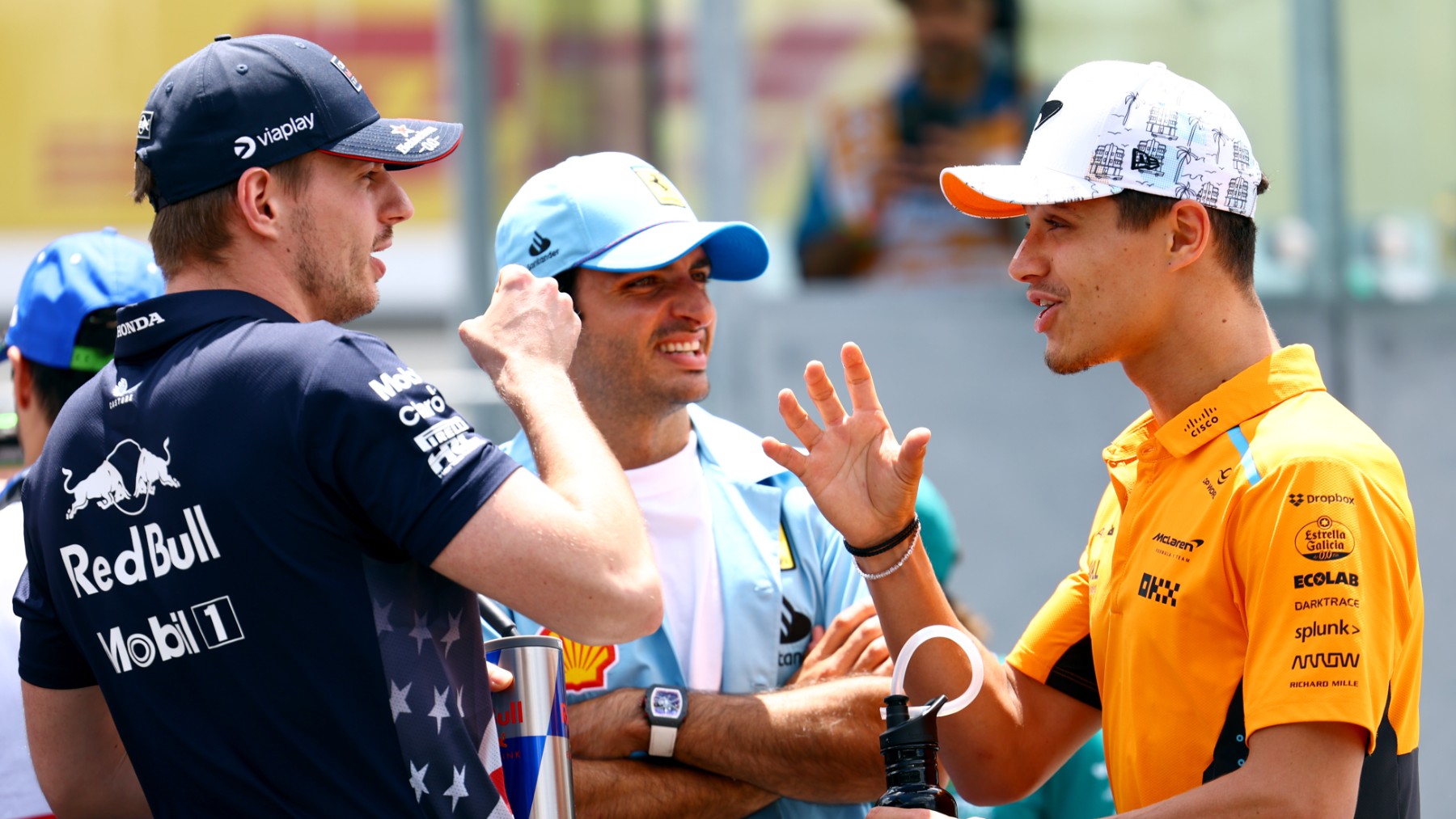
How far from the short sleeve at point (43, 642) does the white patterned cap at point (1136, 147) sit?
5.17 feet

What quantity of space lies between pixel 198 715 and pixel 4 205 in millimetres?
11876

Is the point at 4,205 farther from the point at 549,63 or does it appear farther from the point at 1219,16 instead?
the point at 1219,16

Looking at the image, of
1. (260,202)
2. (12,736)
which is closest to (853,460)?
(260,202)

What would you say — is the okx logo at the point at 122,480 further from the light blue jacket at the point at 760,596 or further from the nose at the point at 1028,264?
the nose at the point at 1028,264

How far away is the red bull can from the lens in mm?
2311

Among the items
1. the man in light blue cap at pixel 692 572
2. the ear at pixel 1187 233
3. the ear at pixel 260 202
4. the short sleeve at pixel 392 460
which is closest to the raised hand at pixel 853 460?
the man in light blue cap at pixel 692 572

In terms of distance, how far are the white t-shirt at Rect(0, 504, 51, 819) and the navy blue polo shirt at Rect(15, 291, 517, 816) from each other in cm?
65

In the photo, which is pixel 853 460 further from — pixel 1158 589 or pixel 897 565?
pixel 1158 589

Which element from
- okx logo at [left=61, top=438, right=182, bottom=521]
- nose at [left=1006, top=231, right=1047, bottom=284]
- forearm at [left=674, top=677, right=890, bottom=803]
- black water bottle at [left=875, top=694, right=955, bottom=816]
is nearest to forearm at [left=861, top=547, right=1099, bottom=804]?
forearm at [left=674, top=677, right=890, bottom=803]

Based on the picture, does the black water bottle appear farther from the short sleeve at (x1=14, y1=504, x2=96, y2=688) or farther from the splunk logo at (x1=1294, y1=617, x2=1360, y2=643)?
the short sleeve at (x1=14, y1=504, x2=96, y2=688)

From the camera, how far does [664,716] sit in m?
2.89

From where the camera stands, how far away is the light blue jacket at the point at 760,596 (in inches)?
120

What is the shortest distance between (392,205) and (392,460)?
599mm

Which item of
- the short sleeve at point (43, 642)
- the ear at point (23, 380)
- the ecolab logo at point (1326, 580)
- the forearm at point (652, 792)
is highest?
the ear at point (23, 380)
